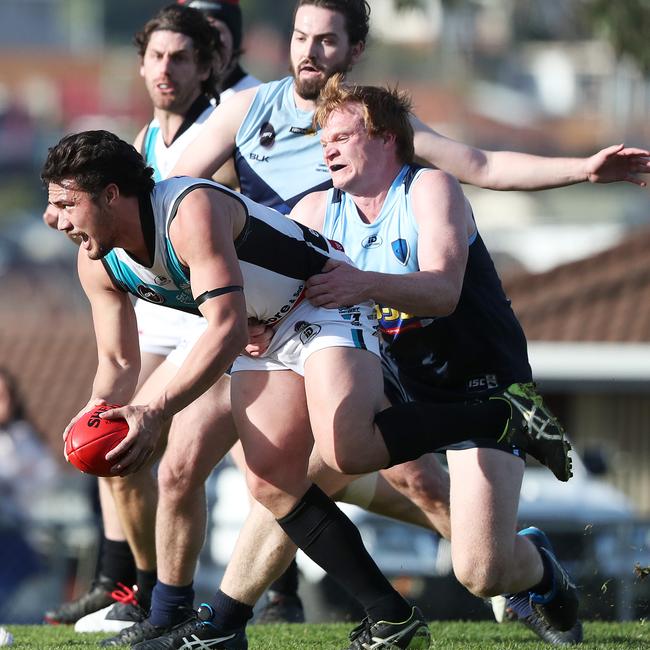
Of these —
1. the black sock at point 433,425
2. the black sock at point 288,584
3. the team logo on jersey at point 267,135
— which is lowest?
the black sock at point 288,584

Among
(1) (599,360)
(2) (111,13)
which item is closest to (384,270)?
(1) (599,360)

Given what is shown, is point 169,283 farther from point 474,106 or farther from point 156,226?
point 474,106

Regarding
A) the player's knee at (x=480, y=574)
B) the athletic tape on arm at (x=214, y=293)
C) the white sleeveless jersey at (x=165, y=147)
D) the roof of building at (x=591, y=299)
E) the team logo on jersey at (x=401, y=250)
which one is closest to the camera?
the athletic tape on arm at (x=214, y=293)

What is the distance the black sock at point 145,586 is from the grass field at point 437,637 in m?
0.28

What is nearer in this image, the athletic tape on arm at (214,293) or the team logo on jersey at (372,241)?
the athletic tape on arm at (214,293)

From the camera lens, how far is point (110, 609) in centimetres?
655

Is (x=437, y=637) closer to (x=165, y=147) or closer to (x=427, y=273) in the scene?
(x=427, y=273)

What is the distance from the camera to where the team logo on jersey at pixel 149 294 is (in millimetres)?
5105

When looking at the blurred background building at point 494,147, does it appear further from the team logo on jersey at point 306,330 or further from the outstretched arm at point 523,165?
the team logo on jersey at point 306,330

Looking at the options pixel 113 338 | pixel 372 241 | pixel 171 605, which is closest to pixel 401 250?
pixel 372 241

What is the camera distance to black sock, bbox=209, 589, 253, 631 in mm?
5312

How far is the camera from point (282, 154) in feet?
20.9

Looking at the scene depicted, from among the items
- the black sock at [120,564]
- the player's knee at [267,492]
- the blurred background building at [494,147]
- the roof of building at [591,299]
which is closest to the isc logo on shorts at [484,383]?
the player's knee at [267,492]

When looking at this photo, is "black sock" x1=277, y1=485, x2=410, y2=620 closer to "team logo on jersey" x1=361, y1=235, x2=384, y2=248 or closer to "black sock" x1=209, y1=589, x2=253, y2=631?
"black sock" x1=209, y1=589, x2=253, y2=631
